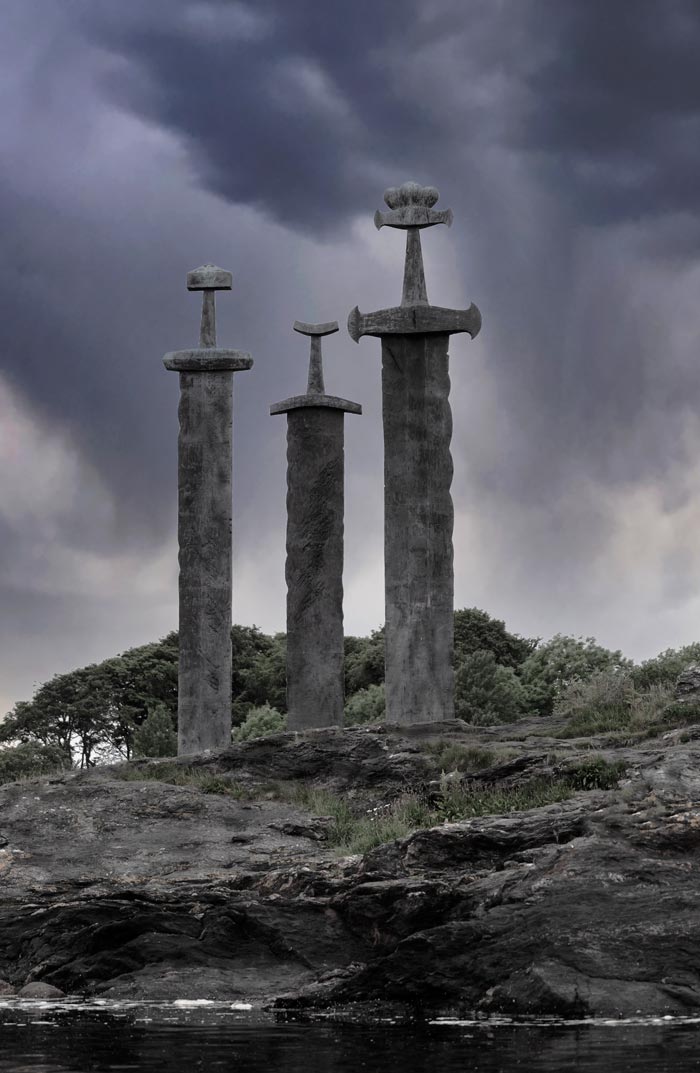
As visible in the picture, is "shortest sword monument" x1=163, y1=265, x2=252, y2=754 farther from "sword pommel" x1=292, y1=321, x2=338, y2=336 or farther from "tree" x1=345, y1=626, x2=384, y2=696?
"tree" x1=345, y1=626, x2=384, y2=696

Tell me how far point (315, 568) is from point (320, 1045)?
15733 mm

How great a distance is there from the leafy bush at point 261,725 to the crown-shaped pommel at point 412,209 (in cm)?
1519

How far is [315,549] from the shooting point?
1142 inches

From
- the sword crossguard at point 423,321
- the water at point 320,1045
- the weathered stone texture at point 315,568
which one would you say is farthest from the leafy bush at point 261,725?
the water at point 320,1045

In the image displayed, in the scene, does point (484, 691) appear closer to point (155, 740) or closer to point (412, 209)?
point (155, 740)

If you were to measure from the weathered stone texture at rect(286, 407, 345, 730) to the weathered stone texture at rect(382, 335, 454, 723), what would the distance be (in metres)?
1.59

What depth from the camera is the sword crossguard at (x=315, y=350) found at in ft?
97.1

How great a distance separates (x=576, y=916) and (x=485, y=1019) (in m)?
1.30

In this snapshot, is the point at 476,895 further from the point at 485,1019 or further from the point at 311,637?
the point at 311,637

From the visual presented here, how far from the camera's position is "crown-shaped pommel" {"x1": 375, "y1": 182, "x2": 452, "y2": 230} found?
28.1 meters

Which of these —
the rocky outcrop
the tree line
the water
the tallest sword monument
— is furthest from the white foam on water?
the tree line

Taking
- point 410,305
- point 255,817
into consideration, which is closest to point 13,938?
point 255,817

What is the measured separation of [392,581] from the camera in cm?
2761

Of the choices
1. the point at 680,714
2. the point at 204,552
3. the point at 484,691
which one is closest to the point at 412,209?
the point at 204,552
